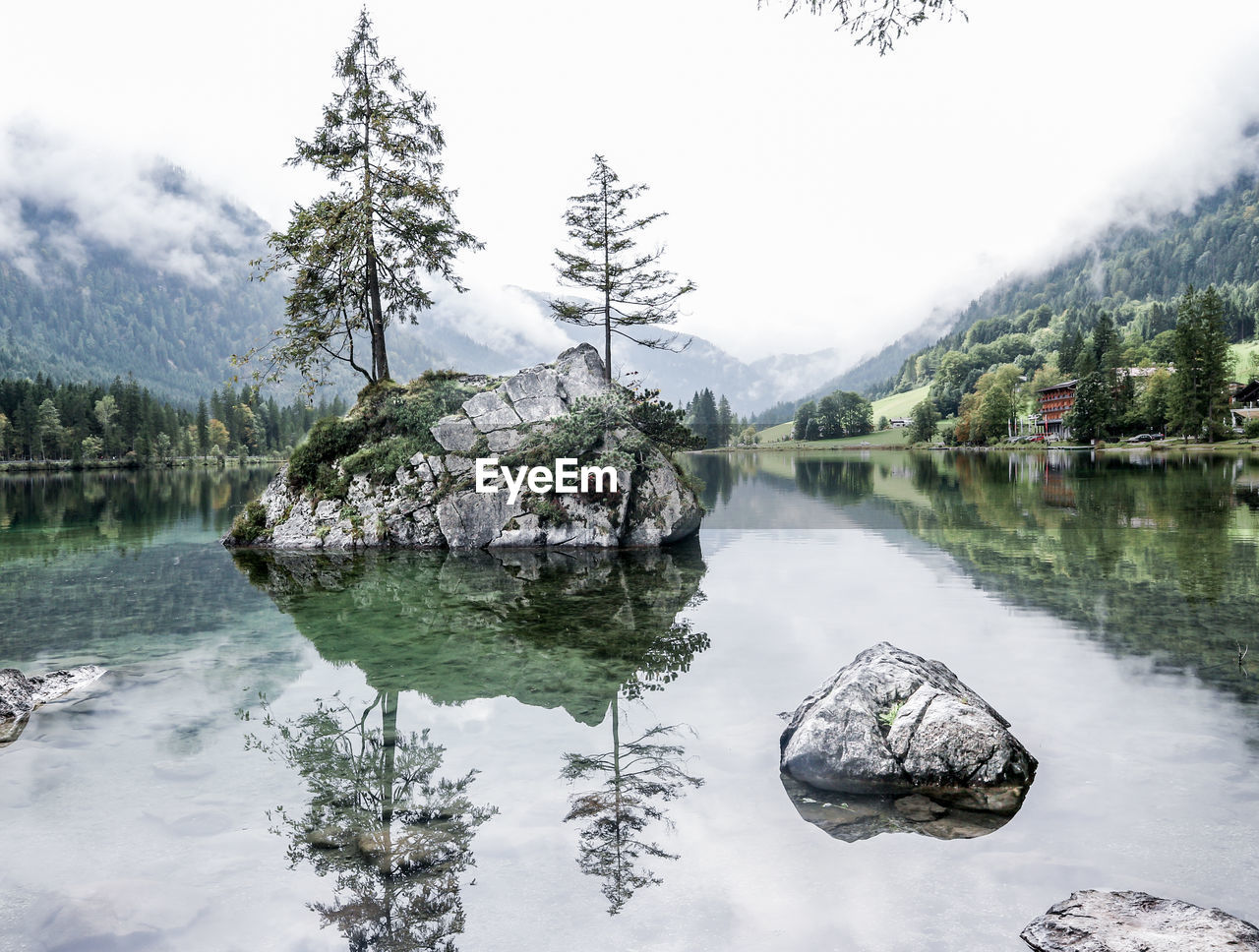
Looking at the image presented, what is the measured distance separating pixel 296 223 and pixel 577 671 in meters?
23.7

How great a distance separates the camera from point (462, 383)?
29.4 metres

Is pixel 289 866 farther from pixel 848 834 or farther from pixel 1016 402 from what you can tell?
pixel 1016 402

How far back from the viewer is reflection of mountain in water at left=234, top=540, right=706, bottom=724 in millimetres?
11195

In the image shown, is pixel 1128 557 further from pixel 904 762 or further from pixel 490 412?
pixel 490 412

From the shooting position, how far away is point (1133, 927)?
5.07 m

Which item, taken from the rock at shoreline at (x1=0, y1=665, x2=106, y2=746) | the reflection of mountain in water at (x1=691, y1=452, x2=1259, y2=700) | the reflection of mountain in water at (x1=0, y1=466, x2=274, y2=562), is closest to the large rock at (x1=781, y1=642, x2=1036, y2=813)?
the reflection of mountain in water at (x1=691, y1=452, x2=1259, y2=700)

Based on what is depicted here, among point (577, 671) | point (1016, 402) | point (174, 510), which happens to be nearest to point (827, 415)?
point (1016, 402)

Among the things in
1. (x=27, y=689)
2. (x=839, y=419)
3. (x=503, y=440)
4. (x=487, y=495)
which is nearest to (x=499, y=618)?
(x=27, y=689)

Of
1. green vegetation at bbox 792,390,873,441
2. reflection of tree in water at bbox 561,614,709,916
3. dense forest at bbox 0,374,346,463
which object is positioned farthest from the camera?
green vegetation at bbox 792,390,873,441

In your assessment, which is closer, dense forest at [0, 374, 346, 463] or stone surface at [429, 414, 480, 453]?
stone surface at [429, 414, 480, 453]

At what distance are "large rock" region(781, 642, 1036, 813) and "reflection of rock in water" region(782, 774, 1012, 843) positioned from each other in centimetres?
13

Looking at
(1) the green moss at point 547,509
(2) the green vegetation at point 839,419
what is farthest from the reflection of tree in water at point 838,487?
(2) the green vegetation at point 839,419

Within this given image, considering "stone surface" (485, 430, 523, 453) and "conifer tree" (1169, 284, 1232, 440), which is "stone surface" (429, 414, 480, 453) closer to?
"stone surface" (485, 430, 523, 453)

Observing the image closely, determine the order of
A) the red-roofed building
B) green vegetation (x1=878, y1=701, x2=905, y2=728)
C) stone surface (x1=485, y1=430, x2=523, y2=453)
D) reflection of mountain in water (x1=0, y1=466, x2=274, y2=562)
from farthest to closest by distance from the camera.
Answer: the red-roofed building → reflection of mountain in water (x1=0, y1=466, x2=274, y2=562) → stone surface (x1=485, y1=430, x2=523, y2=453) → green vegetation (x1=878, y1=701, x2=905, y2=728)
